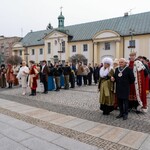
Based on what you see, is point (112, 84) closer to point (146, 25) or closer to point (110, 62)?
point (110, 62)

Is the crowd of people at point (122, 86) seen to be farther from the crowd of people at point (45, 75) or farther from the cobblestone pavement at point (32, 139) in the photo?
the crowd of people at point (45, 75)

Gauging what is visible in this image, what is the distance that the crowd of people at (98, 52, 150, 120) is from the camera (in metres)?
6.41

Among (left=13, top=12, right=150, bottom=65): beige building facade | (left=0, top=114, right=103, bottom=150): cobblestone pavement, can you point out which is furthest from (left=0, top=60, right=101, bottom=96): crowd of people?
(left=13, top=12, right=150, bottom=65): beige building facade

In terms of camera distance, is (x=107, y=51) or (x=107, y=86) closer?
(x=107, y=86)

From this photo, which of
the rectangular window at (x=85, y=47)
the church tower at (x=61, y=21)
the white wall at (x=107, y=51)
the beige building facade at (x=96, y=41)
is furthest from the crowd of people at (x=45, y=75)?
the church tower at (x=61, y=21)

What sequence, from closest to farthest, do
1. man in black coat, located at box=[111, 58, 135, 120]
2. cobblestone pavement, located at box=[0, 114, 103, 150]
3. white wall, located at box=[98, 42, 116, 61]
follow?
1. cobblestone pavement, located at box=[0, 114, 103, 150]
2. man in black coat, located at box=[111, 58, 135, 120]
3. white wall, located at box=[98, 42, 116, 61]

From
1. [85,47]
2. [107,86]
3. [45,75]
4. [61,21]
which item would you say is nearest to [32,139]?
[107,86]

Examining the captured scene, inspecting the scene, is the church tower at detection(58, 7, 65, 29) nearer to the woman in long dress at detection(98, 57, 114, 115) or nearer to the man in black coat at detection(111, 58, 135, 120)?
the woman in long dress at detection(98, 57, 114, 115)

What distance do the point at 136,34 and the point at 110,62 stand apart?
98.5 ft

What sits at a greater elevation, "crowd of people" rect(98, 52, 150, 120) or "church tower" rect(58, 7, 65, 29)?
"church tower" rect(58, 7, 65, 29)

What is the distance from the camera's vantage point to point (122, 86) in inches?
252

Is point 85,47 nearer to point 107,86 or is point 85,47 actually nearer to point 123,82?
point 107,86

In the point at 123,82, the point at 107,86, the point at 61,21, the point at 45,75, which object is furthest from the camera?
the point at 61,21

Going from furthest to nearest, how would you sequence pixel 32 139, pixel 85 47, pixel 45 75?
pixel 85 47 < pixel 45 75 < pixel 32 139
